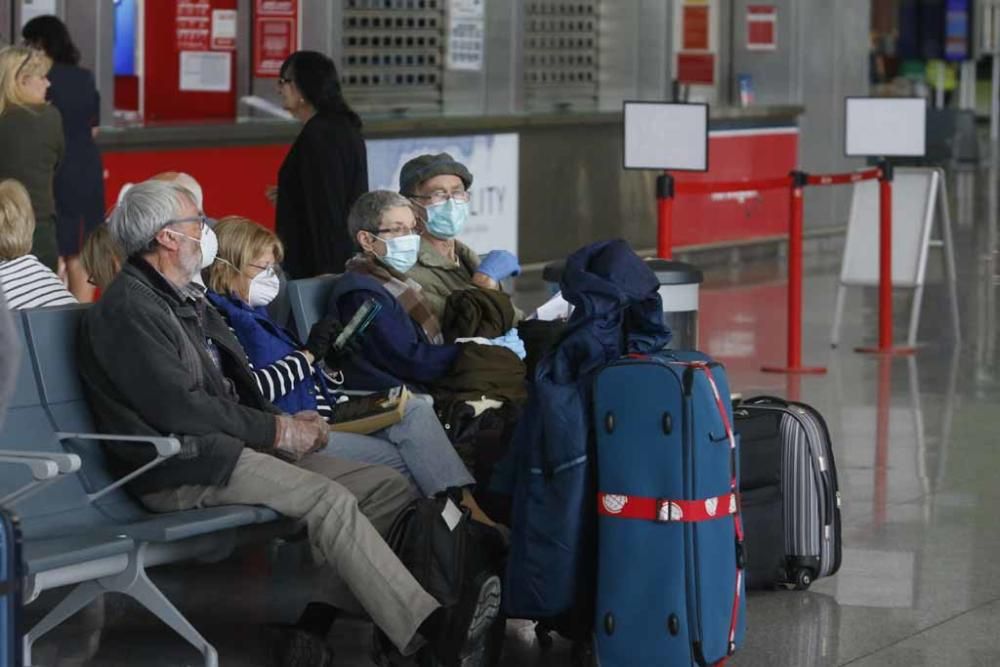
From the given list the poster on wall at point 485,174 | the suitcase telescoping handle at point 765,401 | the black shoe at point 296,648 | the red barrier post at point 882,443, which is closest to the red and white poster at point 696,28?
the poster on wall at point 485,174

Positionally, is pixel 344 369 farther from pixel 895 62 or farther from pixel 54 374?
pixel 895 62

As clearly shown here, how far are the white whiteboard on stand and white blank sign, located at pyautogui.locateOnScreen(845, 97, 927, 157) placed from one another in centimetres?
19

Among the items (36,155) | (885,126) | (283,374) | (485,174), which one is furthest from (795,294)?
(283,374)

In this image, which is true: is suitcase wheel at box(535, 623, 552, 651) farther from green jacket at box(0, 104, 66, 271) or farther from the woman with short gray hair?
green jacket at box(0, 104, 66, 271)

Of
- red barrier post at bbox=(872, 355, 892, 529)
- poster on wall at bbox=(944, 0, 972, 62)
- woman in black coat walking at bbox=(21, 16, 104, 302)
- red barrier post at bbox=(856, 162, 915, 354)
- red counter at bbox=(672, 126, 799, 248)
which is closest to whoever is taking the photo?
red barrier post at bbox=(872, 355, 892, 529)

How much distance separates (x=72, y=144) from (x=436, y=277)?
3.94 metres

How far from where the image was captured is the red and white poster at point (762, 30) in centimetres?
1842

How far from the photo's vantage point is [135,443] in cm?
512

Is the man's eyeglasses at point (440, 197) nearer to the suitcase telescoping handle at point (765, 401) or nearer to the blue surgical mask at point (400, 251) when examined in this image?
the blue surgical mask at point (400, 251)

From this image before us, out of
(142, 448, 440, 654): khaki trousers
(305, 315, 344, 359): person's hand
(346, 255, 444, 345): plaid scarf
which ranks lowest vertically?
(142, 448, 440, 654): khaki trousers

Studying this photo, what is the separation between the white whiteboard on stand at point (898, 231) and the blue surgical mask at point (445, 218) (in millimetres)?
5278

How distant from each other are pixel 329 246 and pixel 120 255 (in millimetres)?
2226

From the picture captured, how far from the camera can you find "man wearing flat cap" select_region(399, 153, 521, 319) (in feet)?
21.8

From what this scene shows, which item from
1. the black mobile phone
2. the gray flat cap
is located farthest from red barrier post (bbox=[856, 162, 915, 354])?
the black mobile phone
